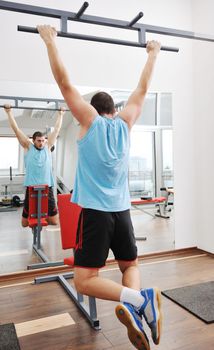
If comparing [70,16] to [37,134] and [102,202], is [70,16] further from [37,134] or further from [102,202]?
[37,134]

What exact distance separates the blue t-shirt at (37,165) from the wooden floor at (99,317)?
1.01m

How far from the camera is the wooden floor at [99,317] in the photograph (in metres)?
1.95

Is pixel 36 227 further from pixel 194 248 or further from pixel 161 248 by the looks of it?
pixel 194 248

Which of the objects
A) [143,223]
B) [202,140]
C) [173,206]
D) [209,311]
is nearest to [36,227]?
[143,223]

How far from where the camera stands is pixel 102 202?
1.66 meters

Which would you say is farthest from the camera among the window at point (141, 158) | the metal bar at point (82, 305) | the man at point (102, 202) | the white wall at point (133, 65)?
the window at point (141, 158)

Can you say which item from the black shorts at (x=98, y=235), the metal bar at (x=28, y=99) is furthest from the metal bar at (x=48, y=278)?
the metal bar at (x=28, y=99)

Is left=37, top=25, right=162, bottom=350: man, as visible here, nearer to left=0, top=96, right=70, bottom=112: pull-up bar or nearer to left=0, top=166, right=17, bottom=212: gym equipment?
left=0, top=96, right=70, bottom=112: pull-up bar

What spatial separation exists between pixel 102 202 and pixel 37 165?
1.83 meters

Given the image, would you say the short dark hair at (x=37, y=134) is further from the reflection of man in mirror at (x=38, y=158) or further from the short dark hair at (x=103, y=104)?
the short dark hair at (x=103, y=104)

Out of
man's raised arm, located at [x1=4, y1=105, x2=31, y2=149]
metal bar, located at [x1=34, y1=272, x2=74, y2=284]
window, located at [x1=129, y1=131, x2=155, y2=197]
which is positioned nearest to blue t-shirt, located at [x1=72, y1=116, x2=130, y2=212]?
metal bar, located at [x1=34, y1=272, x2=74, y2=284]

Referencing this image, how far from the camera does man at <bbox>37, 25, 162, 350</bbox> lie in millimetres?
1574

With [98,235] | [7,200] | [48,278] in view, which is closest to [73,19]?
[98,235]

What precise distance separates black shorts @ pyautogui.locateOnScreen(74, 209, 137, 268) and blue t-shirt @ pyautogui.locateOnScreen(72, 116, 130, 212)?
4cm
